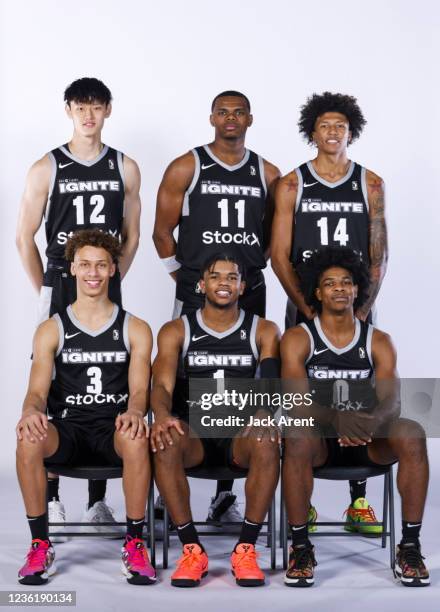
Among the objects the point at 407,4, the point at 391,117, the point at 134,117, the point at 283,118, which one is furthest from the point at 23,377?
the point at 407,4

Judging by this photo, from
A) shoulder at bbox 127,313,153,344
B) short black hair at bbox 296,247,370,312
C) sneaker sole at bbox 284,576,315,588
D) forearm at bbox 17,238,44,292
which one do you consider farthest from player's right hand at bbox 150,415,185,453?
forearm at bbox 17,238,44,292

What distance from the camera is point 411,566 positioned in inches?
181

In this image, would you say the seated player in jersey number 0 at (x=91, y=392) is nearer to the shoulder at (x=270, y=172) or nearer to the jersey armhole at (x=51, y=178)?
the jersey armhole at (x=51, y=178)

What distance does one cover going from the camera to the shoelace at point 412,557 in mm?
4590

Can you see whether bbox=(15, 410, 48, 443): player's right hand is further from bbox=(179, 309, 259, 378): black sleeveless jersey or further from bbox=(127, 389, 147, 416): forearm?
bbox=(179, 309, 259, 378): black sleeveless jersey

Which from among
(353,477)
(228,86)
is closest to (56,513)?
(353,477)

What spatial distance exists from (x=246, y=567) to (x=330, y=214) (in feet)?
5.56

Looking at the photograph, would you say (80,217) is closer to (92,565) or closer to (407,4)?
(92,565)

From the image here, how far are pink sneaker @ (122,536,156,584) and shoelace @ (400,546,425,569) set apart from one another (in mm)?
956

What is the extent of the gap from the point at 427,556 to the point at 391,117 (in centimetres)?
281

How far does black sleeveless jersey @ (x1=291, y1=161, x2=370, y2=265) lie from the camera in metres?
5.43

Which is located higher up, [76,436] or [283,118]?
[283,118]

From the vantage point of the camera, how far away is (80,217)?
549 centimetres

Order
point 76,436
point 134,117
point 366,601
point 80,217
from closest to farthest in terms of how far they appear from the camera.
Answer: point 366,601 < point 76,436 < point 80,217 < point 134,117
